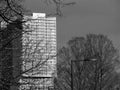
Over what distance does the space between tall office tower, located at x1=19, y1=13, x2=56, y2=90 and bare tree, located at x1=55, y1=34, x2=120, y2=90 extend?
28.1m

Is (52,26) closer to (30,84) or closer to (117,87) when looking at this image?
(30,84)

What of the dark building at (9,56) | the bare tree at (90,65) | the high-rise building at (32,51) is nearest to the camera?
the dark building at (9,56)

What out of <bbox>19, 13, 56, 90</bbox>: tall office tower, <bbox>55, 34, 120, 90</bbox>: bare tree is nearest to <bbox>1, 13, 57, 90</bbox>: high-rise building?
<bbox>19, 13, 56, 90</bbox>: tall office tower

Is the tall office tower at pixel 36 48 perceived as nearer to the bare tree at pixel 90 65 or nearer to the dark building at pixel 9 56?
the dark building at pixel 9 56

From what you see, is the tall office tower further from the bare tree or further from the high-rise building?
the bare tree

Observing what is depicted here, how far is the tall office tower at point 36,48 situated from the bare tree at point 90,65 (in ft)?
92.0

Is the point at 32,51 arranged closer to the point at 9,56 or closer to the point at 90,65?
the point at 9,56

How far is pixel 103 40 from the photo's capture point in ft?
158

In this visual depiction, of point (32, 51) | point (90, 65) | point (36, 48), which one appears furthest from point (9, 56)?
point (90, 65)

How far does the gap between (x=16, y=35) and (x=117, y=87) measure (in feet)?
119

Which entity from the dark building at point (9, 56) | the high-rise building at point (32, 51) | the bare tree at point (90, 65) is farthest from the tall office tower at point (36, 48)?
the bare tree at point (90, 65)

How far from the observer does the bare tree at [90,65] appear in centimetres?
4572

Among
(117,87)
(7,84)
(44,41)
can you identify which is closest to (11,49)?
(7,84)

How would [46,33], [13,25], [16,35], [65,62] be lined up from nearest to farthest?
[13,25]
[16,35]
[46,33]
[65,62]
